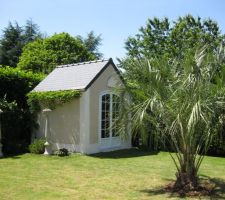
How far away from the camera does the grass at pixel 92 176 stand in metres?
8.15

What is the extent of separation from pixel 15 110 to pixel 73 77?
112 inches

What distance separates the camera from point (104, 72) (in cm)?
1602

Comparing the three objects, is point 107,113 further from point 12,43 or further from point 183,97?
point 12,43

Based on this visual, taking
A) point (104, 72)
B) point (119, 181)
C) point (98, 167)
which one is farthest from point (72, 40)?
point (119, 181)

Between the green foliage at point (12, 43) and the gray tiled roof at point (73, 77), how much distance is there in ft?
77.9

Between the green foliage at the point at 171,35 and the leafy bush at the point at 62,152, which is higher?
the green foliage at the point at 171,35

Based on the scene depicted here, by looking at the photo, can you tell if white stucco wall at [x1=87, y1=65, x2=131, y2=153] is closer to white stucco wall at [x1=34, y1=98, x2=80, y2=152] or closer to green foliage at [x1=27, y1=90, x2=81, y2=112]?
white stucco wall at [x1=34, y1=98, x2=80, y2=152]

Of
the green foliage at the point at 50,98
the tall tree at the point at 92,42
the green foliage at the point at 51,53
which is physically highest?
the tall tree at the point at 92,42

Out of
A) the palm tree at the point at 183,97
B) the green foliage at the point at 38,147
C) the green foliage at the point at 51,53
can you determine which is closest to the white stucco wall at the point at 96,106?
the green foliage at the point at 38,147

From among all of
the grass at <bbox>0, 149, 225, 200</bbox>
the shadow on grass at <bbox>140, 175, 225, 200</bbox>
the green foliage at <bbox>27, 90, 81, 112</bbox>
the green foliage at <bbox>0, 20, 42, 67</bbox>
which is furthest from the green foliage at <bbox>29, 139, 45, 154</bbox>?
the green foliage at <bbox>0, 20, 42, 67</bbox>

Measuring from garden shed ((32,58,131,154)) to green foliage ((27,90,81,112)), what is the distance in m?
0.24

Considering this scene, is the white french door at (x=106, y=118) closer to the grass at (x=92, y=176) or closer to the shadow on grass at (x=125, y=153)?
the shadow on grass at (x=125, y=153)

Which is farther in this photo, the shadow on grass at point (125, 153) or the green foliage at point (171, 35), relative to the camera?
the green foliage at point (171, 35)

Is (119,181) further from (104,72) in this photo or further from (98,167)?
(104,72)
